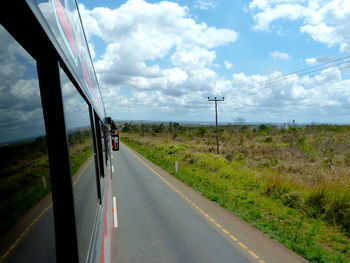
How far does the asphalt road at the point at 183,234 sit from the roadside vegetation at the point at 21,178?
5125mm

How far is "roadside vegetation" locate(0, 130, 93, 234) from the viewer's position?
3.39ft

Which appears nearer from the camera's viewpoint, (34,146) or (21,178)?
(21,178)

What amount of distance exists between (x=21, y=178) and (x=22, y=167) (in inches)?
2.1

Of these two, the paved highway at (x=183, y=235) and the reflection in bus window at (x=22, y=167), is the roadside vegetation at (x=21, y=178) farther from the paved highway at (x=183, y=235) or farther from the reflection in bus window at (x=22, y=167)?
the paved highway at (x=183, y=235)

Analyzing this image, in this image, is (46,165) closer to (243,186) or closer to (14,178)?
(14,178)

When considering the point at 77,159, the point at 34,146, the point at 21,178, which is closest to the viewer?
the point at 21,178

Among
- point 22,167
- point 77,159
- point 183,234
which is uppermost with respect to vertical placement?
point 22,167

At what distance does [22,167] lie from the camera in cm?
121

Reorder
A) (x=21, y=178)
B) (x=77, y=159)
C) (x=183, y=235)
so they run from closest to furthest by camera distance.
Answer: (x=21, y=178) → (x=77, y=159) → (x=183, y=235)

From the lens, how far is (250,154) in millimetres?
25000

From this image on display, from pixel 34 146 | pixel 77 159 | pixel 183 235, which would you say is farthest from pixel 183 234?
pixel 34 146

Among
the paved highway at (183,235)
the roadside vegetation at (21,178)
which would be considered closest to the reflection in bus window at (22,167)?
the roadside vegetation at (21,178)

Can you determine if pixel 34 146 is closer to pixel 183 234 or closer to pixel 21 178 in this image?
pixel 21 178

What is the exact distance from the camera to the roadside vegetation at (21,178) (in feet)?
3.39
